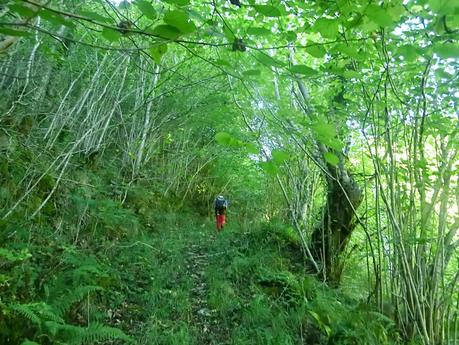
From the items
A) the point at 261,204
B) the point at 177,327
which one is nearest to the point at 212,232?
the point at 261,204

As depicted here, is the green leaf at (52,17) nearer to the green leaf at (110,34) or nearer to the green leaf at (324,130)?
the green leaf at (110,34)

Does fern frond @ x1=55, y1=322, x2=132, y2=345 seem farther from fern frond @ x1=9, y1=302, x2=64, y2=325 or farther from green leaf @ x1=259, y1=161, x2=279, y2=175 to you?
green leaf @ x1=259, y1=161, x2=279, y2=175

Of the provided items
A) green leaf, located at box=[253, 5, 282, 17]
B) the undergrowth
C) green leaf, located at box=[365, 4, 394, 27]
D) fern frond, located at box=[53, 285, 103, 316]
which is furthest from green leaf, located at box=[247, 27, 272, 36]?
fern frond, located at box=[53, 285, 103, 316]

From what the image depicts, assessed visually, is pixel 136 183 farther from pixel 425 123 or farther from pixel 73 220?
pixel 425 123

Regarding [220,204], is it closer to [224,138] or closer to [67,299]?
[67,299]

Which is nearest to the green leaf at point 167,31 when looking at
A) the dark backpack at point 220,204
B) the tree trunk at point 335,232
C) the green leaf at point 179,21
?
the green leaf at point 179,21

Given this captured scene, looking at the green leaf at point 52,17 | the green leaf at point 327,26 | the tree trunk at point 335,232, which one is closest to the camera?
the green leaf at point 52,17

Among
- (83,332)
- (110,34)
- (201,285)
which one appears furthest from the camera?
(201,285)

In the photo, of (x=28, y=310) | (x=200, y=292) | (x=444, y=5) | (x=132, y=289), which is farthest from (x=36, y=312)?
(x=444, y=5)

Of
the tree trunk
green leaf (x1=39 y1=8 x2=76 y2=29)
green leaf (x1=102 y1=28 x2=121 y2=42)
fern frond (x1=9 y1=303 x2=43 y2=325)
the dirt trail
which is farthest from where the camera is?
the tree trunk

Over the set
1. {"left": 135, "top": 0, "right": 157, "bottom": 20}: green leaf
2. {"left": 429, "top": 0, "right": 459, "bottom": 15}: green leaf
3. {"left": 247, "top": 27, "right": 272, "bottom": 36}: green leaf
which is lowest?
{"left": 135, "top": 0, "right": 157, "bottom": 20}: green leaf

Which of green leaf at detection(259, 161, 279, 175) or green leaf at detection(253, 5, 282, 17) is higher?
green leaf at detection(253, 5, 282, 17)

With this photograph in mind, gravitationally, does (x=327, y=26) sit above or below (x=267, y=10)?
above

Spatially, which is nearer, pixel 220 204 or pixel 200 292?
pixel 200 292
